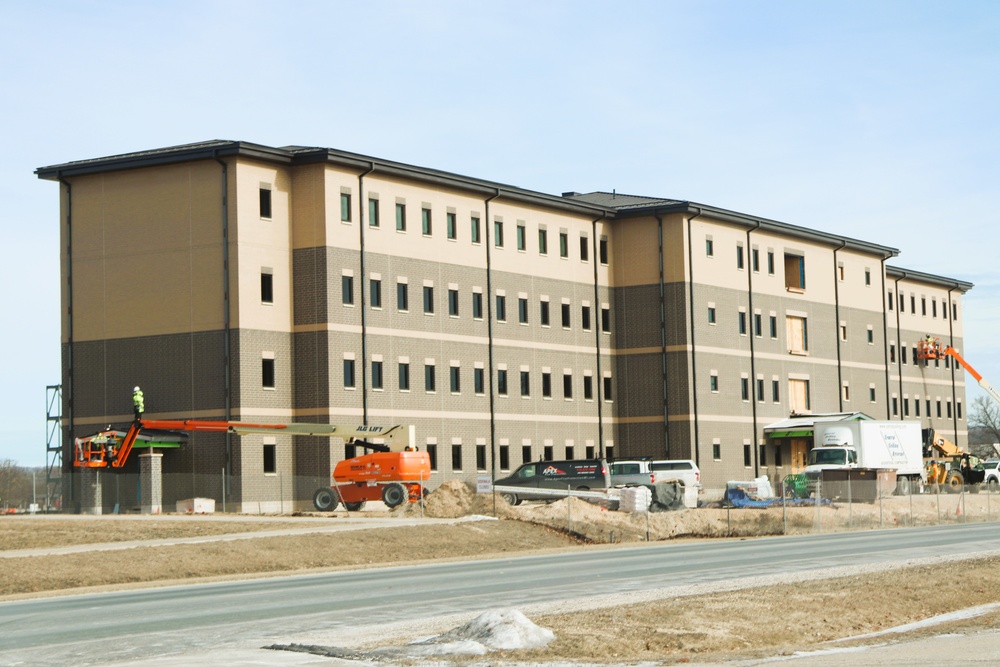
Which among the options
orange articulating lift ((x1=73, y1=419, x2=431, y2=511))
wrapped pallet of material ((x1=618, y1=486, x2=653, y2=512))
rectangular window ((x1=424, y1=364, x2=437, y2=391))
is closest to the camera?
wrapped pallet of material ((x1=618, y1=486, x2=653, y2=512))

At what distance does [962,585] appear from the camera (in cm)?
2381

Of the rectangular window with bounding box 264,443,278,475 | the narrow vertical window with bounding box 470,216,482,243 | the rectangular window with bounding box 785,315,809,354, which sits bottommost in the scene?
the rectangular window with bounding box 264,443,278,475

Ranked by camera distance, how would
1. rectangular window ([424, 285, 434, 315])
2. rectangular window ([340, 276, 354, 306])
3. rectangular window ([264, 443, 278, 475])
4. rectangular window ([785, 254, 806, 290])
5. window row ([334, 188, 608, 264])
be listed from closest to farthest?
rectangular window ([264, 443, 278, 475])
rectangular window ([340, 276, 354, 306])
window row ([334, 188, 608, 264])
rectangular window ([424, 285, 434, 315])
rectangular window ([785, 254, 806, 290])

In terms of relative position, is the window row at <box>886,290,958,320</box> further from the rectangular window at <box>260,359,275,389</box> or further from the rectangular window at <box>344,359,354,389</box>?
the rectangular window at <box>260,359,275,389</box>

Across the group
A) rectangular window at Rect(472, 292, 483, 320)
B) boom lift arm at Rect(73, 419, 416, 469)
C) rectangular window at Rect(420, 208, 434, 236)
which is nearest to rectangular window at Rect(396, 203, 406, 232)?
rectangular window at Rect(420, 208, 434, 236)

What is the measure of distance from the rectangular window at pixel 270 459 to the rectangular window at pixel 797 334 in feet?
116

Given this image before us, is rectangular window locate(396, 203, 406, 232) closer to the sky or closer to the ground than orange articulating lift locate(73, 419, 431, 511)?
closer to the sky

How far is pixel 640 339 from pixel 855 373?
1985 cm

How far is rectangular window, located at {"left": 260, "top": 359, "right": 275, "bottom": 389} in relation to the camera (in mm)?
59312

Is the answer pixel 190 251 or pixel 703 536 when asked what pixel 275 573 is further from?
pixel 190 251

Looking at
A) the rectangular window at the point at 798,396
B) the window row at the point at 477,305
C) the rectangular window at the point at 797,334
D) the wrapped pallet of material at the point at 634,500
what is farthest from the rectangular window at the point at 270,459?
the rectangular window at the point at 797,334

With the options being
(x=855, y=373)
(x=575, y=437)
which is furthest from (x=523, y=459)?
(x=855, y=373)

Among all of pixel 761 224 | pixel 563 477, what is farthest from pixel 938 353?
pixel 563 477

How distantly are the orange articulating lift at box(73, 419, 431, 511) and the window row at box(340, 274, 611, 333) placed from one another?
7201 mm
